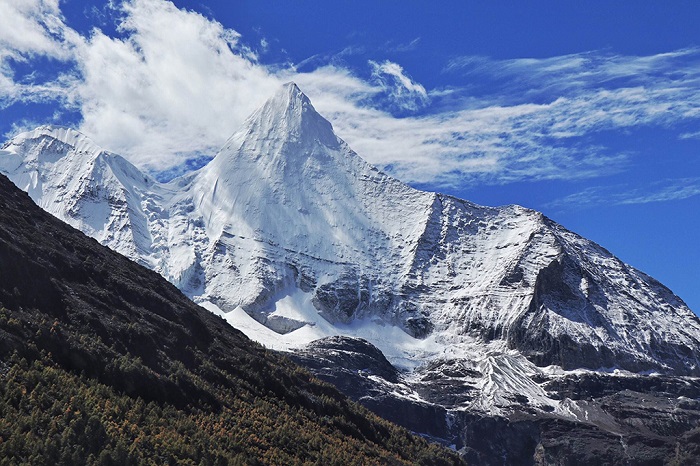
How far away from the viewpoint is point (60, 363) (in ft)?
253

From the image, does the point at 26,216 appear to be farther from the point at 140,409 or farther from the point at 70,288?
the point at 140,409

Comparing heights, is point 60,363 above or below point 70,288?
below

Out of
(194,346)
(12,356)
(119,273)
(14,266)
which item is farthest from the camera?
(119,273)

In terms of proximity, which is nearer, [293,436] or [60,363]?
[60,363]

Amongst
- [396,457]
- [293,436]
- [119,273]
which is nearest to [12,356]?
[293,436]

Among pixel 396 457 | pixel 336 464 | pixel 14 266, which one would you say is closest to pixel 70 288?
pixel 14 266

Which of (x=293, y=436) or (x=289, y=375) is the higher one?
(x=289, y=375)

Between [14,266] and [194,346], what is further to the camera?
[194,346]

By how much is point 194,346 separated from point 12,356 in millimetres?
25142

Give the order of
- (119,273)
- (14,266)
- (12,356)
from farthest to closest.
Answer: (119,273) → (14,266) → (12,356)

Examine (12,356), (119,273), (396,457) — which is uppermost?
(119,273)

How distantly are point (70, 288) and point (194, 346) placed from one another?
38.8 feet

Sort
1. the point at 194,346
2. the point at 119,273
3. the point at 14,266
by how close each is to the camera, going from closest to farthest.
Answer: the point at 14,266 < the point at 194,346 < the point at 119,273

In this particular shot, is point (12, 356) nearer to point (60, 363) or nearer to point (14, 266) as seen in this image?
point (60, 363)
